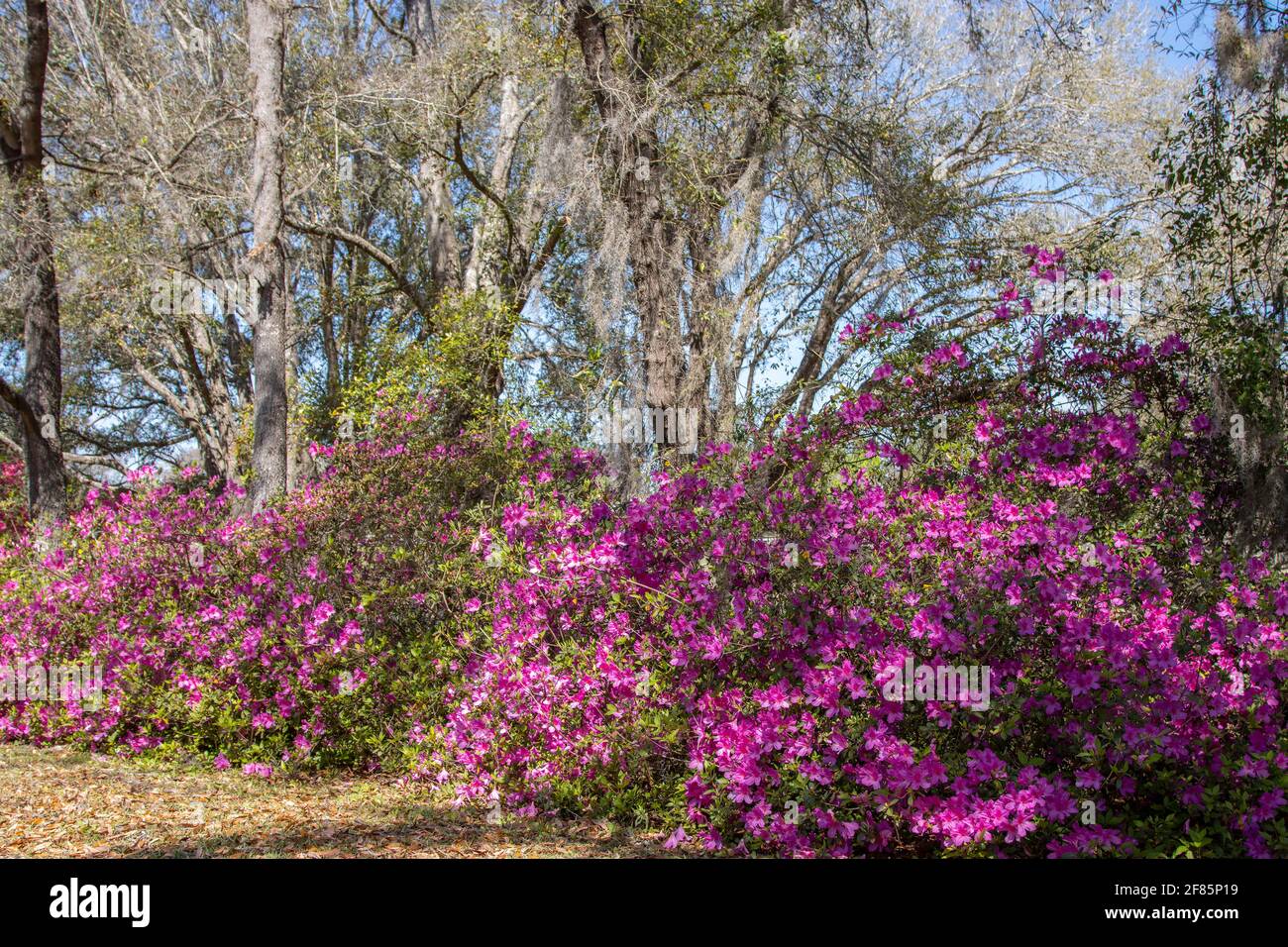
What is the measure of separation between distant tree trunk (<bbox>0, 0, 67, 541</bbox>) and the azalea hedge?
163 inches

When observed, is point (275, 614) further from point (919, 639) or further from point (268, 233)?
point (268, 233)

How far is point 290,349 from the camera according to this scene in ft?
53.7

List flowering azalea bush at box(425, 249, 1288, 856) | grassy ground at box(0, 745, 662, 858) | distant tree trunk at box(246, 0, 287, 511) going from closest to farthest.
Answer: flowering azalea bush at box(425, 249, 1288, 856) < grassy ground at box(0, 745, 662, 858) < distant tree trunk at box(246, 0, 287, 511)

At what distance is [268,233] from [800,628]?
256 inches

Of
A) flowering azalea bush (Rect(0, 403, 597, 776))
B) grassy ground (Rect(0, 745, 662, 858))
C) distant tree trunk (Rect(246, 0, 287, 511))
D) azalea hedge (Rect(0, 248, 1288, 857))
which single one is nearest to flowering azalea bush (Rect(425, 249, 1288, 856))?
azalea hedge (Rect(0, 248, 1288, 857))

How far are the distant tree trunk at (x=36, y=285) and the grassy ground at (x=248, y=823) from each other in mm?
5965

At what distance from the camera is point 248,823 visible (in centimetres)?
426

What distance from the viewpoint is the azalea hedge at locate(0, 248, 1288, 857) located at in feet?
11.5

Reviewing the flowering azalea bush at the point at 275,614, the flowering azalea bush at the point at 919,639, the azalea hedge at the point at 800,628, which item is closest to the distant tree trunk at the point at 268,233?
the flowering azalea bush at the point at 275,614

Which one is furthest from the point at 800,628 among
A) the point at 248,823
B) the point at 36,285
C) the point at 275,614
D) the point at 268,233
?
the point at 36,285

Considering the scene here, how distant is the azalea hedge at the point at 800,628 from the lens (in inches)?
138

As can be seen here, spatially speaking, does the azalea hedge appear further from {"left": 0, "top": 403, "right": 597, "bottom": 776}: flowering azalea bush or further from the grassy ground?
the grassy ground

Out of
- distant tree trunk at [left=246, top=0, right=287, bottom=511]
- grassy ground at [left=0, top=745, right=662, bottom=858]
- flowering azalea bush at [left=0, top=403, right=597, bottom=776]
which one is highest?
distant tree trunk at [left=246, top=0, right=287, bottom=511]
